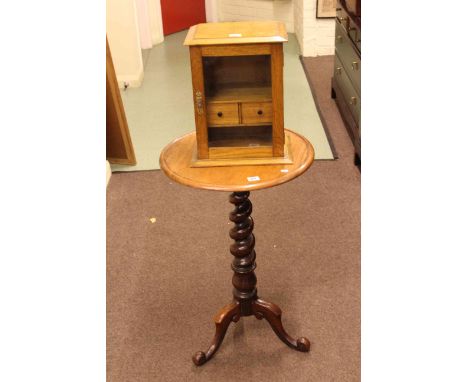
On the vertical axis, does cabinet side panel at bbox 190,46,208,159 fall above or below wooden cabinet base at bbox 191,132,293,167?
above

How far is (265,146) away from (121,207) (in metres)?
1.72

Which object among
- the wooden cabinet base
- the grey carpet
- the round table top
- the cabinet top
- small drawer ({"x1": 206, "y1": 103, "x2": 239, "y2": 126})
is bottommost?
the grey carpet

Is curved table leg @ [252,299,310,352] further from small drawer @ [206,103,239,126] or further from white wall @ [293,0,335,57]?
white wall @ [293,0,335,57]

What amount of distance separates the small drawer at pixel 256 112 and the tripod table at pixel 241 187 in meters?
0.15

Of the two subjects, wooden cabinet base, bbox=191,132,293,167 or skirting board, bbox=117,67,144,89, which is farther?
skirting board, bbox=117,67,144,89

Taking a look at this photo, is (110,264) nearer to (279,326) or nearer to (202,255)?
(202,255)

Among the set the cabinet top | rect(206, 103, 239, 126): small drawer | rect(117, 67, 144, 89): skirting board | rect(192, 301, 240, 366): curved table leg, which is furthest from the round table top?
rect(117, 67, 144, 89): skirting board

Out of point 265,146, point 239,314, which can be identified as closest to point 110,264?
point 239,314

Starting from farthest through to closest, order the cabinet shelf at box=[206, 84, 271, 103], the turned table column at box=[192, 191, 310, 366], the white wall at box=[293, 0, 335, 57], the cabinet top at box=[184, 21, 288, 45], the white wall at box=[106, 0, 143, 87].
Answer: the white wall at box=[293, 0, 335, 57], the white wall at box=[106, 0, 143, 87], the turned table column at box=[192, 191, 310, 366], the cabinet shelf at box=[206, 84, 271, 103], the cabinet top at box=[184, 21, 288, 45]

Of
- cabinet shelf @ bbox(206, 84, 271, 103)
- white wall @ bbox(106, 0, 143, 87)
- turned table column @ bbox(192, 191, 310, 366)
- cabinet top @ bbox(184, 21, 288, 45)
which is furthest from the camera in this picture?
white wall @ bbox(106, 0, 143, 87)

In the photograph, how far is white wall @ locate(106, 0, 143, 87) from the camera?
4.54 meters

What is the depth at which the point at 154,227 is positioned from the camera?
2988 mm

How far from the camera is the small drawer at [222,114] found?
1.66 m

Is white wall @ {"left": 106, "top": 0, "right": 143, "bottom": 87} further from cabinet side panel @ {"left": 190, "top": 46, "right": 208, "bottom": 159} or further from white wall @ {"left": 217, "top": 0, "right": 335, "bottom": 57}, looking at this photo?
cabinet side panel @ {"left": 190, "top": 46, "right": 208, "bottom": 159}
